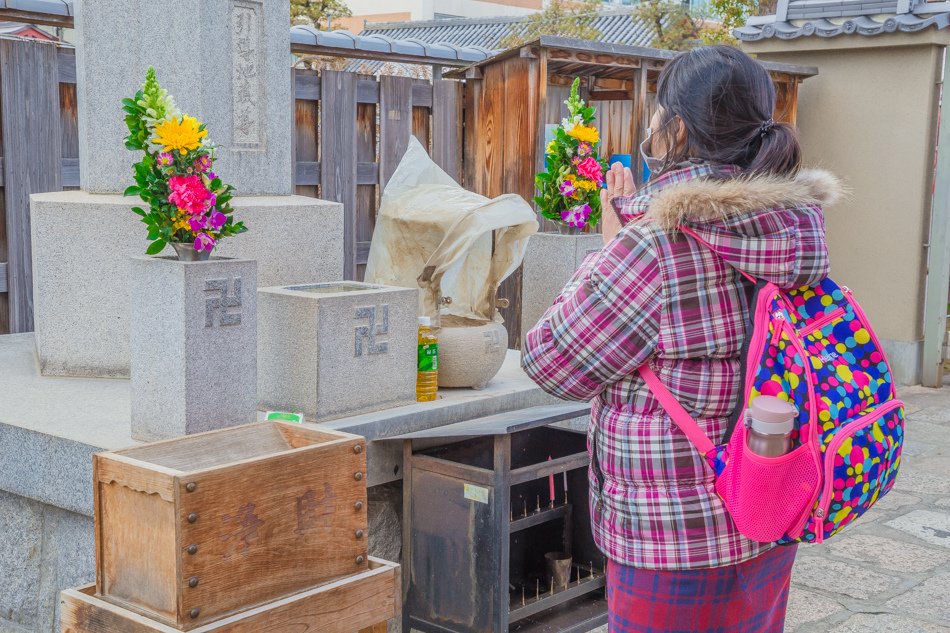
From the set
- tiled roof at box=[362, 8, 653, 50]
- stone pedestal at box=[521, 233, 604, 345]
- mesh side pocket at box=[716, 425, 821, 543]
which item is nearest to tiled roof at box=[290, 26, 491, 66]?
stone pedestal at box=[521, 233, 604, 345]

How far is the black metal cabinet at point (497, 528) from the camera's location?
3189mm

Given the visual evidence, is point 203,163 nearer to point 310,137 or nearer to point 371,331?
point 371,331

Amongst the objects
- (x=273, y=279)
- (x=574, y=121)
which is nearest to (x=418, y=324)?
(x=273, y=279)

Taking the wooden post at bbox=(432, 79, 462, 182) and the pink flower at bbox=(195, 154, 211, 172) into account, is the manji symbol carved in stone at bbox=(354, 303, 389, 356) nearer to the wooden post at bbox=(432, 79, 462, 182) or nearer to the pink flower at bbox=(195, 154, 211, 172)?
the pink flower at bbox=(195, 154, 211, 172)

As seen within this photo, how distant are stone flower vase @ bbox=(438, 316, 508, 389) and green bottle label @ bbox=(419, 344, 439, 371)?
15 centimetres

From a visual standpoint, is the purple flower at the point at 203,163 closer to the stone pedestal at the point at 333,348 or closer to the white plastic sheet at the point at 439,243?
the stone pedestal at the point at 333,348

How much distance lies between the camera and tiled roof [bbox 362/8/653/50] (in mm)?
26281

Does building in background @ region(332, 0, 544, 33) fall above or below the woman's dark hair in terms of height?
above

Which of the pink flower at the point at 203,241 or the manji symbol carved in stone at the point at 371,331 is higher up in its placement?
the pink flower at the point at 203,241

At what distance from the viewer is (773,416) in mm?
1880

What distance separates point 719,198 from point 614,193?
1.23ft

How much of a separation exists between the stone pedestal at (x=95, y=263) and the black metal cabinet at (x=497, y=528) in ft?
4.07

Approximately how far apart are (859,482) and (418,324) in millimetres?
2066

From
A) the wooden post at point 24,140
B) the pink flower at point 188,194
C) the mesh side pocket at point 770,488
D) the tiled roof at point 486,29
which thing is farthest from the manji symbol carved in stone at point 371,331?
the tiled roof at point 486,29
